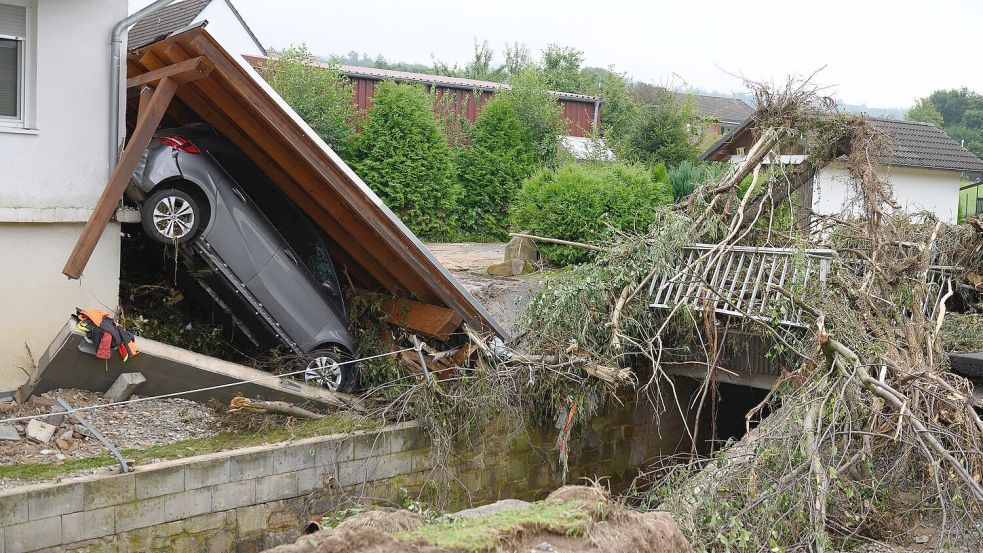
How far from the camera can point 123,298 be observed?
31.3ft

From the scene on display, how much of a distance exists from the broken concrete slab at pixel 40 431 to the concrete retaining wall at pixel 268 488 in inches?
37.3

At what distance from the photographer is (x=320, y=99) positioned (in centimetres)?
1806

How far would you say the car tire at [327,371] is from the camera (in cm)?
912

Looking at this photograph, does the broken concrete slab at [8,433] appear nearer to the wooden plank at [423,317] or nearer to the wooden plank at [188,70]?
the wooden plank at [188,70]

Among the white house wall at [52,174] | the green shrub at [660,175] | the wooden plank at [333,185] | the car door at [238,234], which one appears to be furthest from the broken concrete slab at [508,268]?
the white house wall at [52,174]

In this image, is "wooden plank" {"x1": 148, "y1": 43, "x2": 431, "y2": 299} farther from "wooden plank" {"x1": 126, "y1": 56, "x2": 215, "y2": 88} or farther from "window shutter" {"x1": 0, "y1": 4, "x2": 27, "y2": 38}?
"window shutter" {"x1": 0, "y1": 4, "x2": 27, "y2": 38}

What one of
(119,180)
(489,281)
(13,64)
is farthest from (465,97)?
(119,180)

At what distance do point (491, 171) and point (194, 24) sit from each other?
11667mm

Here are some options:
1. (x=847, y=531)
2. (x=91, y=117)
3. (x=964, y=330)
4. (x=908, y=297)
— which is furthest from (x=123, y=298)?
(x=964, y=330)

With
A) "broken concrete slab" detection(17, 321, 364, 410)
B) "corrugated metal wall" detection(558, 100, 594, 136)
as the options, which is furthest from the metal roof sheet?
"corrugated metal wall" detection(558, 100, 594, 136)

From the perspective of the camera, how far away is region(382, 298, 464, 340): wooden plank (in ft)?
31.3

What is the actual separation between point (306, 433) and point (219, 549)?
1.27m

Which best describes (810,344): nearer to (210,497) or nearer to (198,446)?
(210,497)

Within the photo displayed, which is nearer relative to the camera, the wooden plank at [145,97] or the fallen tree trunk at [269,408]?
the fallen tree trunk at [269,408]
